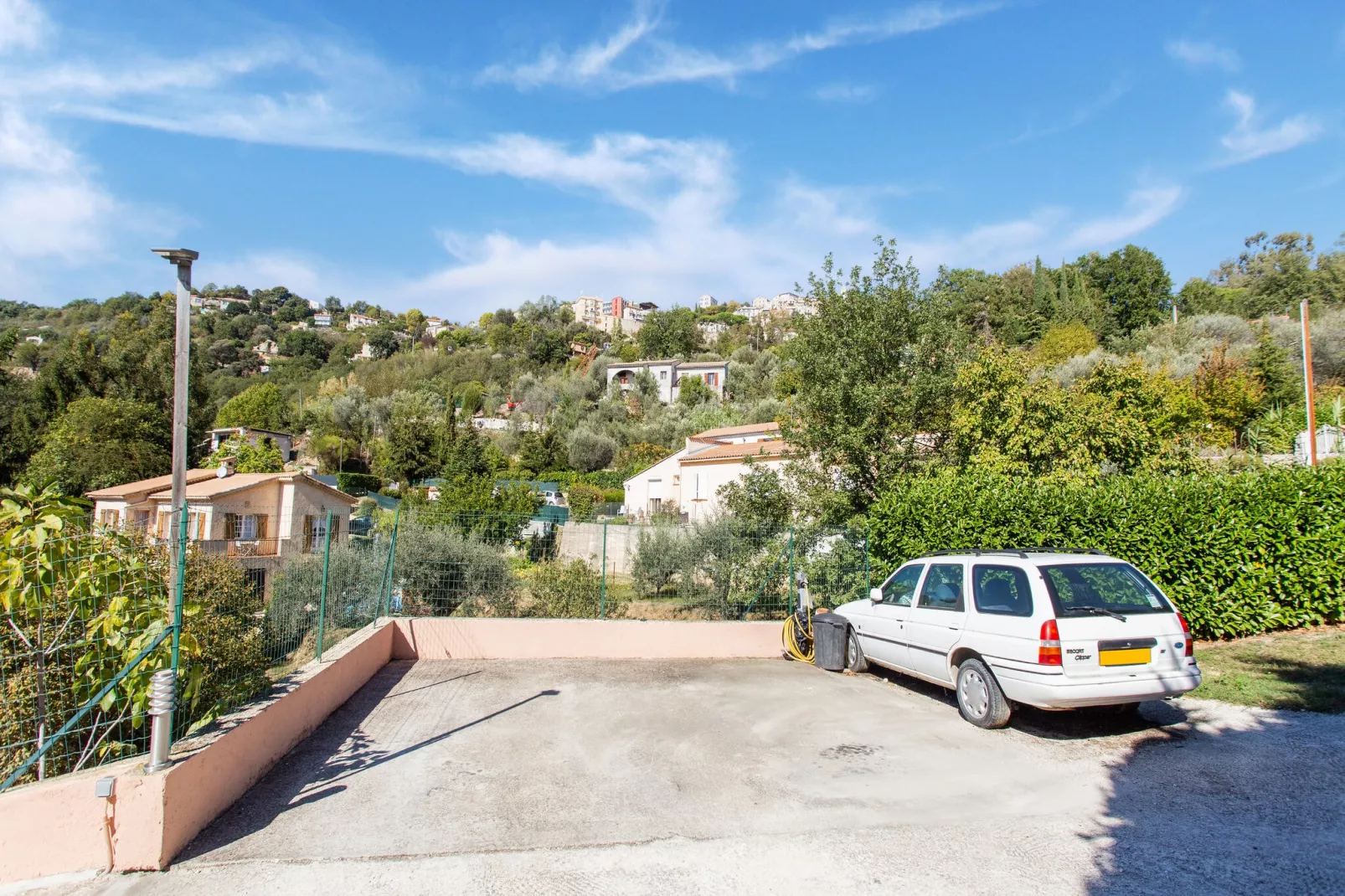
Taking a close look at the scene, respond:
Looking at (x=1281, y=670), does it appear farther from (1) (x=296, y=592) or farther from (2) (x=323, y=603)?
(1) (x=296, y=592)

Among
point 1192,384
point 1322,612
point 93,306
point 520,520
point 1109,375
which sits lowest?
point 1322,612

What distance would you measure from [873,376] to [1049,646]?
8700mm

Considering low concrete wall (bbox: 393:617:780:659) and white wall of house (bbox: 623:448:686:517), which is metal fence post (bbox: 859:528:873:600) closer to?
low concrete wall (bbox: 393:617:780:659)

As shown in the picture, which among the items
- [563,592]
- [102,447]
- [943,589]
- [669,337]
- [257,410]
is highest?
[669,337]

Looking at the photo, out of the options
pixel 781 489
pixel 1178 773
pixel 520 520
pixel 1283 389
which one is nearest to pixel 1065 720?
pixel 1178 773

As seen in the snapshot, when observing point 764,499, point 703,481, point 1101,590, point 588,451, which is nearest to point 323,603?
point 1101,590

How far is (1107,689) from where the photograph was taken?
6266 mm

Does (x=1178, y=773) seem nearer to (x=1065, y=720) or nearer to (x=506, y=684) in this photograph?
(x=1065, y=720)

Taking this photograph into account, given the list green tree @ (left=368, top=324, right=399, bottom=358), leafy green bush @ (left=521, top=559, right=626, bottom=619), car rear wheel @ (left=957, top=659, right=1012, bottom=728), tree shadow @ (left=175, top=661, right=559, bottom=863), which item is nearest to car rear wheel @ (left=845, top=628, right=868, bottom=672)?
car rear wheel @ (left=957, top=659, right=1012, bottom=728)

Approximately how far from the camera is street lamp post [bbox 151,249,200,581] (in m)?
4.69

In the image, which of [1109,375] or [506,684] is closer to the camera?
[506,684]

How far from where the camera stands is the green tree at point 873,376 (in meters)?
14.0

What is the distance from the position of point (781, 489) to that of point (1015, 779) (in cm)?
984

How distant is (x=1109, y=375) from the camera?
48.8 feet
